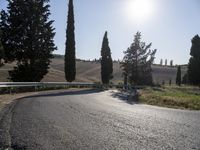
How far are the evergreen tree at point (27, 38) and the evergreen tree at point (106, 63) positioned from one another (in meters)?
23.4

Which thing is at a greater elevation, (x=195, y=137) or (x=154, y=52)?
(x=154, y=52)

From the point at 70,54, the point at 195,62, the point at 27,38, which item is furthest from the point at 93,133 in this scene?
Answer: the point at 195,62

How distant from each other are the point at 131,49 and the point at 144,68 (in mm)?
4588

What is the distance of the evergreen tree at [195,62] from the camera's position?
5916 cm

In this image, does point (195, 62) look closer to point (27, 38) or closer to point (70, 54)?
point (70, 54)

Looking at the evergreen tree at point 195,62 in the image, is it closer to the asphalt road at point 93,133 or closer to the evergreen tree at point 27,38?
the evergreen tree at point 27,38

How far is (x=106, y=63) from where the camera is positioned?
6900 centimetres

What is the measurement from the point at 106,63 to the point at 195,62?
16961 millimetres

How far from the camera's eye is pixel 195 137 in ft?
30.2

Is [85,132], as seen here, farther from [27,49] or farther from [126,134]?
[27,49]

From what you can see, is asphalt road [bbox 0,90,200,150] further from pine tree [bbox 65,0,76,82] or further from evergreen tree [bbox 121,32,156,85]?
evergreen tree [bbox 121,32,156,85]

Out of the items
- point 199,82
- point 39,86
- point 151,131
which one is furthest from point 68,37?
point 151,131

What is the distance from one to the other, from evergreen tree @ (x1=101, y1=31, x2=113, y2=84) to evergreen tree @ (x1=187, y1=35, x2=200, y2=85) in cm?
1524

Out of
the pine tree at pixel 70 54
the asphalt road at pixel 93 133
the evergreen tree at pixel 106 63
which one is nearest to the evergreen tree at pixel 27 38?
the pine tree at pixel 70 54
